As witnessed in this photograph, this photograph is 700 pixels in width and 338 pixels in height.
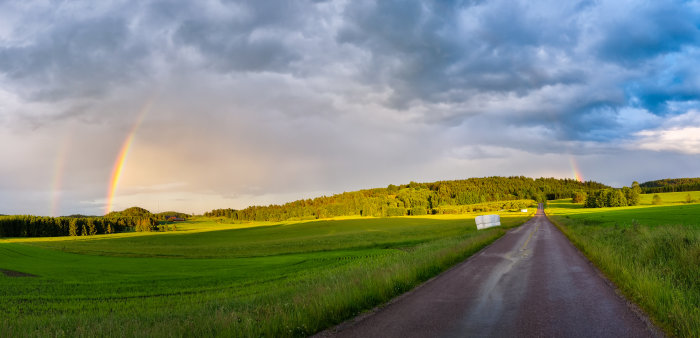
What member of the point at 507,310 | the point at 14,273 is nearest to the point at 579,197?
the point at 507,310

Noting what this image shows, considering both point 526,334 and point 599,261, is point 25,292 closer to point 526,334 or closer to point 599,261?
point 526,334

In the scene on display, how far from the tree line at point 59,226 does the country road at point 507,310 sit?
15239 centimetres

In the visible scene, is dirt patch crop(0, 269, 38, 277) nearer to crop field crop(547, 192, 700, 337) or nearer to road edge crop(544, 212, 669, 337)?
road edge crop(544, 212, 669, 337)

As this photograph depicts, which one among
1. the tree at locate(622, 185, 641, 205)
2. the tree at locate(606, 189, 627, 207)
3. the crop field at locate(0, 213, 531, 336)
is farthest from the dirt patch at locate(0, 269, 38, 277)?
the tree at locate(622, 185, 641, 205)

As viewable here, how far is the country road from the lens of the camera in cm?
739

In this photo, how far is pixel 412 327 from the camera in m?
7.77

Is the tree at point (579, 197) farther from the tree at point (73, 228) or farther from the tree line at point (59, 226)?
the tree at point (73, 228)

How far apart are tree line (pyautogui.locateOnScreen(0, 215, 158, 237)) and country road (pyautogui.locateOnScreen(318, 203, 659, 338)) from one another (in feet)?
500

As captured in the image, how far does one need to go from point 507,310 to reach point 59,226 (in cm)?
16059

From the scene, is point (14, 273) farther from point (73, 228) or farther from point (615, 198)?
point (615, 198)

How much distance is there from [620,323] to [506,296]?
10.2ft

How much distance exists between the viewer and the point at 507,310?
896cm

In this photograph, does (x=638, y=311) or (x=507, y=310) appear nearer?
(x=638, y=311)

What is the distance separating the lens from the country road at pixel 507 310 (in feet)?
24.2
